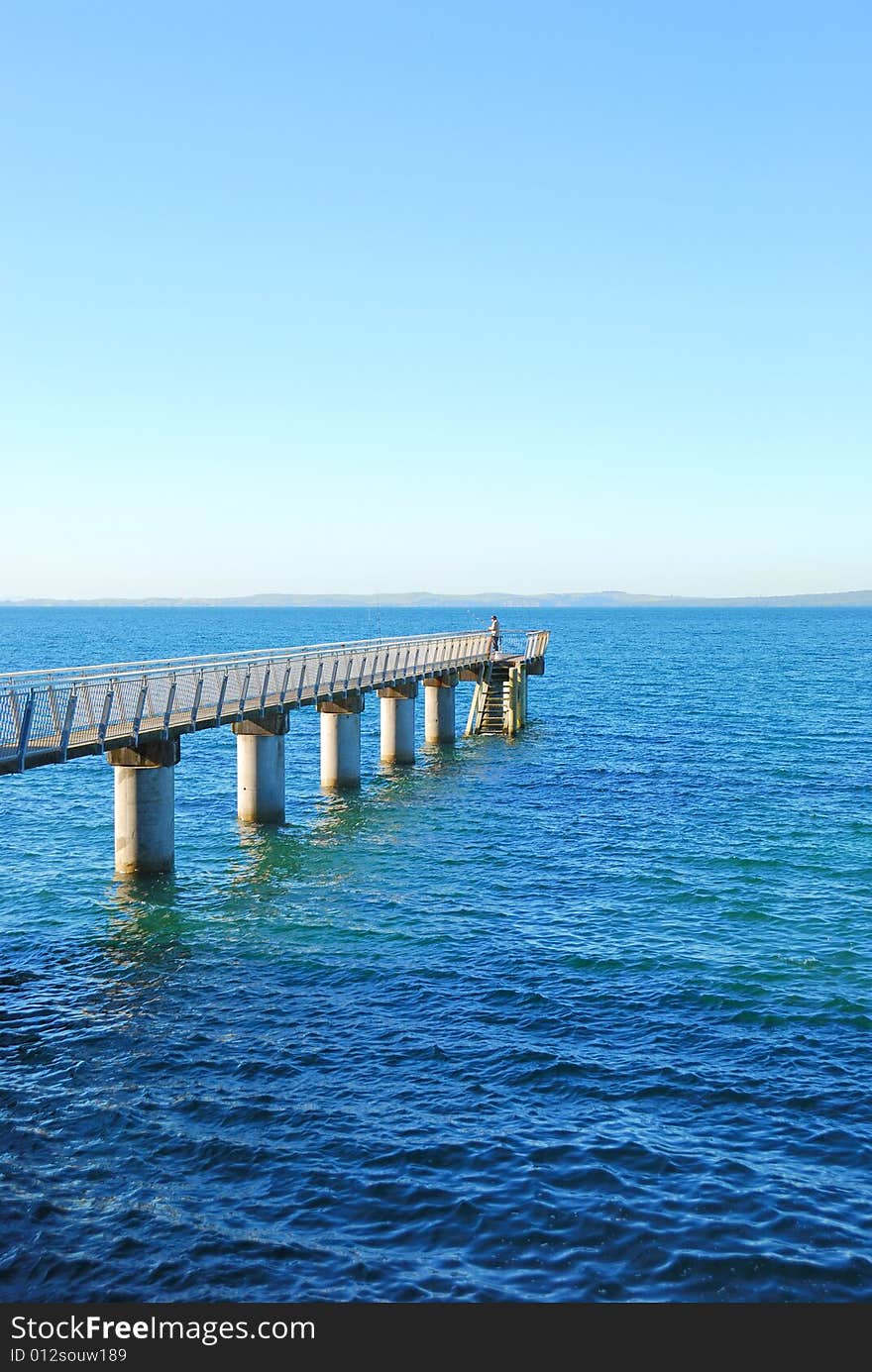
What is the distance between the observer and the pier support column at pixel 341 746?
4022 centimetres

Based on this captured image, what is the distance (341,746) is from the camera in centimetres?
4097

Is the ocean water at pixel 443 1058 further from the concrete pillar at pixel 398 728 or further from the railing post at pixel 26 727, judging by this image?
the concrete pillar at pixel 398 728

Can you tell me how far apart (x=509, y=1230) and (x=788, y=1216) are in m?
3.27

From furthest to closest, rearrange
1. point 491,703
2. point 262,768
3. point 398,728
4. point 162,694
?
point 491,703 < point 398,728 < point 262,768 < point 162,694

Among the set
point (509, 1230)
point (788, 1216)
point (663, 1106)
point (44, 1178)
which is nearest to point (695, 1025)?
point (663, 1106)

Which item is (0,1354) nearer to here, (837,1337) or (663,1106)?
(837,1337)

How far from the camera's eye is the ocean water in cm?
1296

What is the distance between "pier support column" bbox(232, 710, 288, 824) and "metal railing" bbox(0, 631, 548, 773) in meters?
0.51

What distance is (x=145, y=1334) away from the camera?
1114 centimetres

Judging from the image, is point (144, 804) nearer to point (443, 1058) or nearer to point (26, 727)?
point (26, 727)

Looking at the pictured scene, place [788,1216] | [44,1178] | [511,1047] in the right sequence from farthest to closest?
[511,1047] → [44,1178] → [788,1216]

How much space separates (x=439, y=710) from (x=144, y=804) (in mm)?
26043

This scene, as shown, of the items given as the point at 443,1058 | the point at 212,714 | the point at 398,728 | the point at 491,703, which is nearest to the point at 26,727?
the point at 212,714

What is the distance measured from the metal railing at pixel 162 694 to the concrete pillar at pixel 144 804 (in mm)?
570
